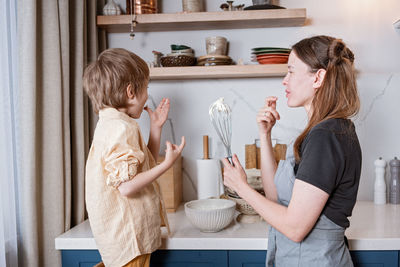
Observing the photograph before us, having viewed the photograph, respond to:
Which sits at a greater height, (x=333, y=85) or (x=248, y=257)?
(x=333, y=85)

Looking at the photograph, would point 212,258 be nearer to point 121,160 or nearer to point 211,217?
point 211,217

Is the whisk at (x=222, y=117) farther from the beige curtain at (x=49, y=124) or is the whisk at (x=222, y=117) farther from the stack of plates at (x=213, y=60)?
the beige curtain at (x=49, y=124)

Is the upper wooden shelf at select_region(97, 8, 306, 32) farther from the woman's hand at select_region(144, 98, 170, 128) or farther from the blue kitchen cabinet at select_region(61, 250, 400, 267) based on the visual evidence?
the blue kitchen cabinet at select_region(61, 250, 400, 267)

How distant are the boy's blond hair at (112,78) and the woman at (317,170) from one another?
41 cm

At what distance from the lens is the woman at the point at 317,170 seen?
2.87 feet

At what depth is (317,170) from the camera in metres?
0.86

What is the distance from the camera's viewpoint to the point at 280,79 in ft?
6.07

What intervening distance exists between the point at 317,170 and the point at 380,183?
109 cm

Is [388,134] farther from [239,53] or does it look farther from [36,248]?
[36,248]

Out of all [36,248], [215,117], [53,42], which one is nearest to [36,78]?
[53,42]

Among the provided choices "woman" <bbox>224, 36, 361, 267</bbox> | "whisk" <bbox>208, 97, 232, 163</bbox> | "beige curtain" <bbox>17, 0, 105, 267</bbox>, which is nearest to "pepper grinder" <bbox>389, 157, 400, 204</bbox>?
"whisk" <bbox>208, 97, 232, 163</bbox>

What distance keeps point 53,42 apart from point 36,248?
0.74 m

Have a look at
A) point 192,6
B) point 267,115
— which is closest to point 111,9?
point 192,6

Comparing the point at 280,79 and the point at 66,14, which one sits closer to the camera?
the point at 66,14
